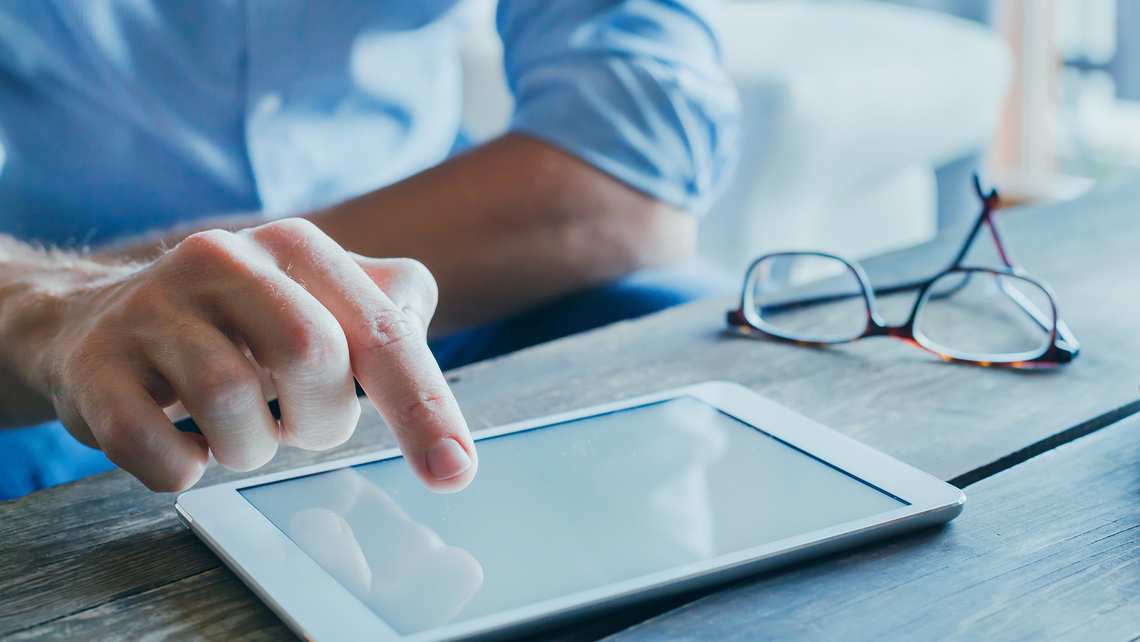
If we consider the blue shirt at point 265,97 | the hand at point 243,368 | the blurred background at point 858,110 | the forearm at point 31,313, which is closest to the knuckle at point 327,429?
the hand at point 243,368

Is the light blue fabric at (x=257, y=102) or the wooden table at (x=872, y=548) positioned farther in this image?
the light blue fabric at (x=257, y=102)

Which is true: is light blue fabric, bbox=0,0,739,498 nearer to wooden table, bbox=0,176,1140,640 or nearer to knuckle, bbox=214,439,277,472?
wooden table, bbox=0,176,1140,640

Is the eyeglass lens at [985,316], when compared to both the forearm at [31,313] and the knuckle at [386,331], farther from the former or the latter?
the forearm at [31,313]

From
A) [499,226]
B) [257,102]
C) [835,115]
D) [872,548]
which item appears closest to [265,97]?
[257,102]

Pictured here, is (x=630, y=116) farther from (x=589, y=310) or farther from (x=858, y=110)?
(x=858, y=110)

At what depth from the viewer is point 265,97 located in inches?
25.4

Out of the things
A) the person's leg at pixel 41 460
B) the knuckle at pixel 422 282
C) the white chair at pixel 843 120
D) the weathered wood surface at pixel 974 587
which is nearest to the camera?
the weathered wood surface at pixel 974 587

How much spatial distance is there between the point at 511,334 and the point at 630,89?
0.64 feet

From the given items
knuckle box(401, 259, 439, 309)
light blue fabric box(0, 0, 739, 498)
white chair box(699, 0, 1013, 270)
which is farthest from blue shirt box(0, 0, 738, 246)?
white chair box(699, 0, 1013, 270)

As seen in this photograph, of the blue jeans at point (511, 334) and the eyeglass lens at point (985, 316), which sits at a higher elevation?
the eyeglass lens at point (985, 316)

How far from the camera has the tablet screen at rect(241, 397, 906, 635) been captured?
0.77 ft

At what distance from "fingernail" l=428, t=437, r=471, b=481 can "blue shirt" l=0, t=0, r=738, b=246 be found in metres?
0.40

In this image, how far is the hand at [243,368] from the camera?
26cm

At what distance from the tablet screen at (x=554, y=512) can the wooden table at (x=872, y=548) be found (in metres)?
0.02
